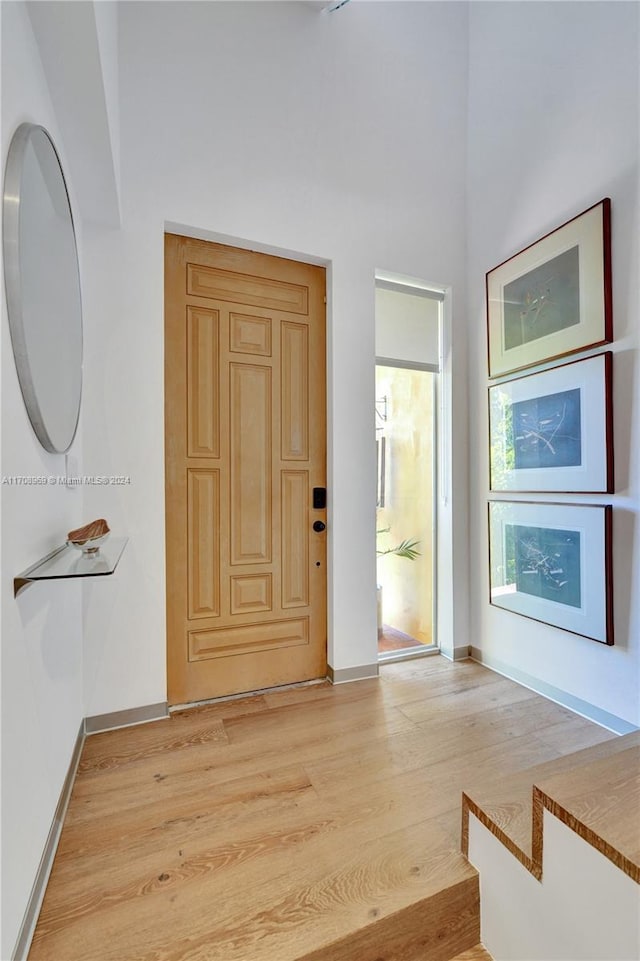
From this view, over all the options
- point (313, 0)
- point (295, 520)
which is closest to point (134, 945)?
point (295, 520)

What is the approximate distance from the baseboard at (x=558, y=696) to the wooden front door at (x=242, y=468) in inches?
41.6

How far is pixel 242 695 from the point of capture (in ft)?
7.51

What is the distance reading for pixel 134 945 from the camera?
104cm

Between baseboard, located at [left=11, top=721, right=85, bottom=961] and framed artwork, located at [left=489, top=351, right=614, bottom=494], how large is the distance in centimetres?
246

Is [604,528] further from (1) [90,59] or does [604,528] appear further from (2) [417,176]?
(1) [90,59]

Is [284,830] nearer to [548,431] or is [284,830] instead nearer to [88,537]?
[88,537]

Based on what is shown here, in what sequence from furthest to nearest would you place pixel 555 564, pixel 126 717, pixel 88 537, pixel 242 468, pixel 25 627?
pixel 242 468
pixel 555 564
pixel 126 717
pixel 88 537
pixel 25 627

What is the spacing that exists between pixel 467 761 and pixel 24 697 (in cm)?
162

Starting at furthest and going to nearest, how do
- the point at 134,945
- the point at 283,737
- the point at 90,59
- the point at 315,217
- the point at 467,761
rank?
1. the point at 315,217
2. the point at 283,737
3. the point at 467,761
4. the point at 90,59
5. the point at 134,945

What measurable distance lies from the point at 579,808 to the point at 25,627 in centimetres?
153

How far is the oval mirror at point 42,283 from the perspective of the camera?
998mm

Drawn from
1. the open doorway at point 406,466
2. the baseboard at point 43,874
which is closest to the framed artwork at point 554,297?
the open doorway at point 406,466

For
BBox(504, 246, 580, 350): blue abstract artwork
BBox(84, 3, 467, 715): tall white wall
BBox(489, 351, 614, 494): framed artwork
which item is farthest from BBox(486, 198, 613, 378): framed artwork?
BBox(84, 3, 467, 715): tall white wall

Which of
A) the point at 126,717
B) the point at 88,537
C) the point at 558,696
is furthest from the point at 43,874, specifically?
the point at 558,696
